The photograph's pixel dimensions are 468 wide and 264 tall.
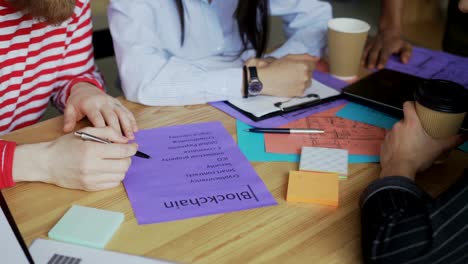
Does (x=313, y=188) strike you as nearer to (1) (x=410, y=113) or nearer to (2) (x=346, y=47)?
(1) (x=410, y=113)

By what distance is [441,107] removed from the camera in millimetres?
821

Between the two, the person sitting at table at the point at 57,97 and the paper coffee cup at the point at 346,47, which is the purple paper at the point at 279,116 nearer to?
the paper coffee cup at the point at 346,47

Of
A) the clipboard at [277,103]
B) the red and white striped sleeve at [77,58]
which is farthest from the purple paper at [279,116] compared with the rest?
the red and white striped sleeve at [77,58]

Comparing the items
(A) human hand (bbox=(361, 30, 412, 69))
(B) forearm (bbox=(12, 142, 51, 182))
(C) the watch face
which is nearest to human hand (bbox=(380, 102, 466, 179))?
(C) the watch face

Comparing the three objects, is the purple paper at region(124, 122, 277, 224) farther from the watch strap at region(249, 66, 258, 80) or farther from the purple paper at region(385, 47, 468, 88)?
the purple paper at region(385, 47, 468, 88)

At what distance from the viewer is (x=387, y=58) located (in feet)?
4.33

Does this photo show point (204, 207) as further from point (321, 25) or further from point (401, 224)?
point (321, 25)

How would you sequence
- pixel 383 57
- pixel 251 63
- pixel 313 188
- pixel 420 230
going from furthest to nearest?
pixel 383 57 < pixel 251 63 < pixel 313 188 < pixel 420 230

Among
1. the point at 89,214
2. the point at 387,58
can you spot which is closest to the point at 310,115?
the point at 387,58

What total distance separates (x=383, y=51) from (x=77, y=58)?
0.82 meters

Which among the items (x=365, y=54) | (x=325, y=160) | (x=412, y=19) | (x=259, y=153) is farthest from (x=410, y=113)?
(x=412, y=19)

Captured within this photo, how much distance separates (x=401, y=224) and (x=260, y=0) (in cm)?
80

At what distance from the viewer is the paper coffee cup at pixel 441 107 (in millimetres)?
820

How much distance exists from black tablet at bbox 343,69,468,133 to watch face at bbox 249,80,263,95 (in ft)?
0.65
